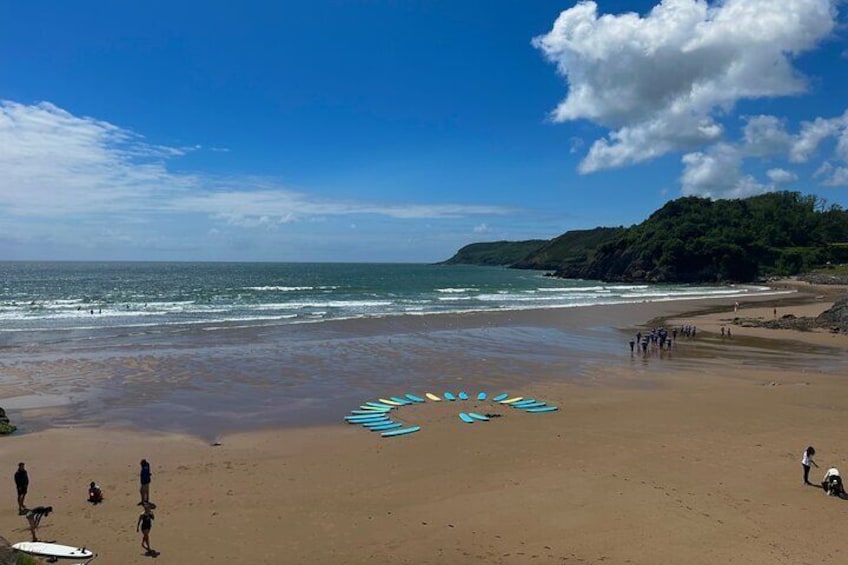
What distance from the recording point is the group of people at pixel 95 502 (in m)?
9.26

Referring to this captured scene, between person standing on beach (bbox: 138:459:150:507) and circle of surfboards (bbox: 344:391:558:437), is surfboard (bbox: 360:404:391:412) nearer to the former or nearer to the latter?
circle of surfboards (bbox: 344:391:558:437)

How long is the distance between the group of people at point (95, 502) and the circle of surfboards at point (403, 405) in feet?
21.0

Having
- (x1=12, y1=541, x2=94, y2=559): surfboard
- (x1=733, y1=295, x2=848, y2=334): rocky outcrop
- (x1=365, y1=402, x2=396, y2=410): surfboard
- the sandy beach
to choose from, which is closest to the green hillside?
(x1=733, y1=295, x2=848, y2=334): rocky outcrop

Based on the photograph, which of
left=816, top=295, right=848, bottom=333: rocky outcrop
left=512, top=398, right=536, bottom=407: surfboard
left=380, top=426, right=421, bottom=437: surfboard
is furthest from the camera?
left=816, top=295, right=848, bottom=333: rocky outcrop

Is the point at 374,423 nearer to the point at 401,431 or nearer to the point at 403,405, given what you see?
the point at 401,431

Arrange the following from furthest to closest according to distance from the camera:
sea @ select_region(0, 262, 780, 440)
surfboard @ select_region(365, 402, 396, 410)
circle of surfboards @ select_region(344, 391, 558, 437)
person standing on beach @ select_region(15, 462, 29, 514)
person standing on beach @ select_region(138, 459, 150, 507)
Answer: surfboard @ select_region(365, 402, 396, 410) → sea @ select_region(0, 262, 780, 440) → circle of surfboards @ select_region(344, 391, 558, 437) → person standing on beach @ select_region(138, 459, 150, 507) → person standing on beach @ select_region(15, 462, 29, 514)

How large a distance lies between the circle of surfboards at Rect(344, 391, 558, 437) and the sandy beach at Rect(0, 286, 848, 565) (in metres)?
0.47

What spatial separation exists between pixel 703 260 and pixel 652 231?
19.6 metres

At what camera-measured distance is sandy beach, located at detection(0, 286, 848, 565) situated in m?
9.30

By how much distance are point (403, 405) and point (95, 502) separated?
9.79m

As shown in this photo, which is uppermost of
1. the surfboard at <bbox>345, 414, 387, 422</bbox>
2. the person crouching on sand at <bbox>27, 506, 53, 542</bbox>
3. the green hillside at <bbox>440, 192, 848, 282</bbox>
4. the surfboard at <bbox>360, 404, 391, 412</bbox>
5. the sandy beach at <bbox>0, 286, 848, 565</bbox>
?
the green hillside at <bbox>440, 192, 848, 282</bbox>

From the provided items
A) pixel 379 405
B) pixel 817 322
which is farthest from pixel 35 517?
pixel 817 322

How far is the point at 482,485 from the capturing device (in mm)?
11875

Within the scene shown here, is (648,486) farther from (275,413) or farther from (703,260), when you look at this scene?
(703,260)
